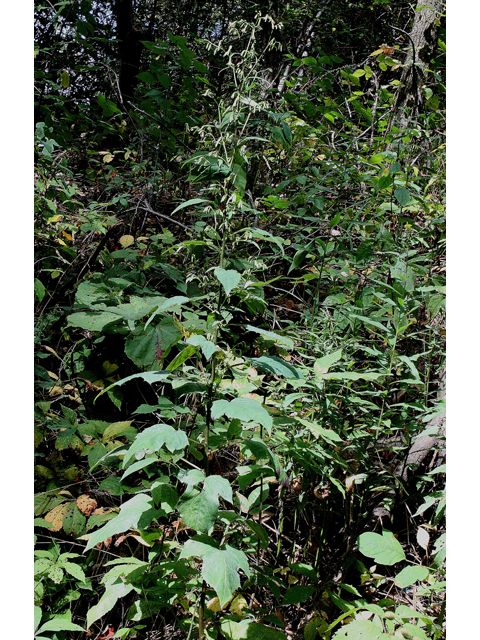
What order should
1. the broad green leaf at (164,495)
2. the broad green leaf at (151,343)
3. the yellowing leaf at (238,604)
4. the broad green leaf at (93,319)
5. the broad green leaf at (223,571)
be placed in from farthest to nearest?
the broad green leaf at (93,319)
the broad green leaf at (151,343)
the yellowing leaf at (238,604)
the broad green leaf at (164,495)
the broad green leaf at (223,571)

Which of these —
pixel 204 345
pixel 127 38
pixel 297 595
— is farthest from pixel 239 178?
pixel 127 38

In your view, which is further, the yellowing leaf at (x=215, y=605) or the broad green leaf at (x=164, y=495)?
the yellowing leaf at (x=215, y=605)

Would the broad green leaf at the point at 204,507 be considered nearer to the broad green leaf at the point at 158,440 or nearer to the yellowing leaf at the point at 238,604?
the broad green leaf at the point at 158,440

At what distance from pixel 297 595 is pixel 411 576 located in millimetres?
371

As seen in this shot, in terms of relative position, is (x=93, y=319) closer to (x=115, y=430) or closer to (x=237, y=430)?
(x=115, y=430)

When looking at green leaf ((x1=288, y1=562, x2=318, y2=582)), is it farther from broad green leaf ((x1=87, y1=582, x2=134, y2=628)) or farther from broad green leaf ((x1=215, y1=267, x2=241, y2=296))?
broad green leaf ((x1=215, y1=267, x2=241, y2=296))

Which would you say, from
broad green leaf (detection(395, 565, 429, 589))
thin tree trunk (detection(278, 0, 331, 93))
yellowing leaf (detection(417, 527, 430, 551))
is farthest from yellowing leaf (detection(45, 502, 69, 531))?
thin tree trunk (detection(278, 0, 331, 93))

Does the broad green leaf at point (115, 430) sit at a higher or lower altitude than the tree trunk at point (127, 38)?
lower

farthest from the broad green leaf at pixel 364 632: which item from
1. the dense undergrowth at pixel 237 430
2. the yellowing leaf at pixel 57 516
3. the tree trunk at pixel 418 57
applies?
the tree trunk at pixel 418 57

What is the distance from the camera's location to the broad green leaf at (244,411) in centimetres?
95

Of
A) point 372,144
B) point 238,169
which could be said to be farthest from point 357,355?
point 372,144

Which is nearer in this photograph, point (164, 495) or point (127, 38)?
point (164, 495)

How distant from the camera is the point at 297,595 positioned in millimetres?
1393

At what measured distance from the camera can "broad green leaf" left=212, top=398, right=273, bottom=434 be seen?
95 centimetres
